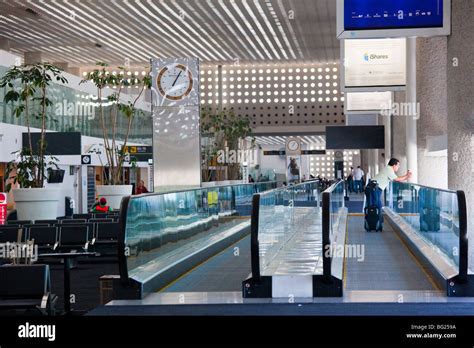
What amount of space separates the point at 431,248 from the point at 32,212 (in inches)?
510

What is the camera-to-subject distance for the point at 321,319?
900cm

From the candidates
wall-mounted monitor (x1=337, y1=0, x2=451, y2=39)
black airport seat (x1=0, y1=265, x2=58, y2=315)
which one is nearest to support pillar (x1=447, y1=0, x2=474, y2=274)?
wall-mounted monitor (x1=337, y1=0, x2=451, y2=39)

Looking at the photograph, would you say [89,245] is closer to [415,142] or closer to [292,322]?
[292,322]

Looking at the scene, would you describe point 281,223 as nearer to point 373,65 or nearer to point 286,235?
point 286,235

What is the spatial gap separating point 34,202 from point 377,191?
8997 mm

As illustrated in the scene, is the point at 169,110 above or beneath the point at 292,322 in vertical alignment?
above

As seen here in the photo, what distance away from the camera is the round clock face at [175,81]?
1877 cm

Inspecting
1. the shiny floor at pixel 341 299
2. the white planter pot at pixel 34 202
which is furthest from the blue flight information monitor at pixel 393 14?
the white planter pot at pixel 34 202

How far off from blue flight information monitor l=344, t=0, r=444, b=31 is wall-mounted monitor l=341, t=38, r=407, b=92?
11.3 m

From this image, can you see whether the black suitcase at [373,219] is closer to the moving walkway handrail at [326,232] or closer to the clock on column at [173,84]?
the clock on column at [173,84]

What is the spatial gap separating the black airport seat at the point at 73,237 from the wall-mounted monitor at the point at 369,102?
20879 mm

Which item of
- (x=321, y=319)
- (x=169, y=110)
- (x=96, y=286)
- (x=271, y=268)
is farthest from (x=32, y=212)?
(x=321, y=319)

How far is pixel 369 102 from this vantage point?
118 feet

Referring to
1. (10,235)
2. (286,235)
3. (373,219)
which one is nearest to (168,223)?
(286,235)
